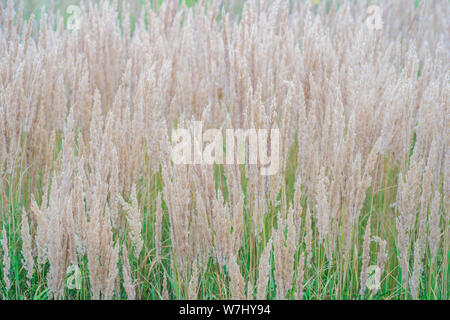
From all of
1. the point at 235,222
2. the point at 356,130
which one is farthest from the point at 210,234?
the point at 356,130

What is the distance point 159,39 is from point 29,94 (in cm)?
78

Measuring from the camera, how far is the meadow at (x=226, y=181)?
1.58m

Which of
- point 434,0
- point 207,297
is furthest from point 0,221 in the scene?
point 434,0

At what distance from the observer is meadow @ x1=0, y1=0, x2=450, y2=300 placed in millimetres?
1583

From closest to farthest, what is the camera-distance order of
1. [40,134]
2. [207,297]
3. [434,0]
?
[207,297]
[40,134]
[434,0]

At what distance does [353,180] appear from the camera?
63.8 inches

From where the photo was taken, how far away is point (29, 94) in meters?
2.11

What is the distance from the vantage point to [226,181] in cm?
191

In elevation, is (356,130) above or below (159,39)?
below

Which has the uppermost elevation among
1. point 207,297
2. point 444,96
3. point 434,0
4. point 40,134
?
point 434,0

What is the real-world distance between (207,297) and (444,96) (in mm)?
1196

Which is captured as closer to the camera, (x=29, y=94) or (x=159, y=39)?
(x=29, y=94)

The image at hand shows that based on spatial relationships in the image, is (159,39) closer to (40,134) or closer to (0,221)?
(40,134)

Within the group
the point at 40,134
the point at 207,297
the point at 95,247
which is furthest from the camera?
the point at 40,134
